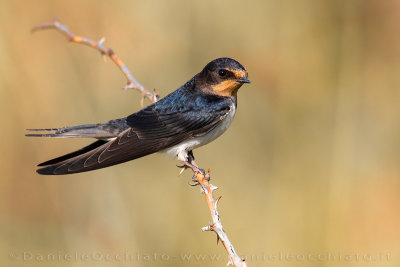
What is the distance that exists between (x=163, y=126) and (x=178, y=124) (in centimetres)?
9

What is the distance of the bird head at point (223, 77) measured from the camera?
3.44 m

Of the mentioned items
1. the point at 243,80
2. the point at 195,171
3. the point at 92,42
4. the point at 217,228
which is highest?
the point at 92,42

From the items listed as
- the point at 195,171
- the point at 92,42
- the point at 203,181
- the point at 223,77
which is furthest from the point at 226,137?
the point at 92,42

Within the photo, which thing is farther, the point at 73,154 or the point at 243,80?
the point at 243,80

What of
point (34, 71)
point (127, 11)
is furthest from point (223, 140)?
point (34, 71)

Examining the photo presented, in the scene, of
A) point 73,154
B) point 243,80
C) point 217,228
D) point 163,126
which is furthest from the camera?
point 163,126

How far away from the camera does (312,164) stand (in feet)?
14.5

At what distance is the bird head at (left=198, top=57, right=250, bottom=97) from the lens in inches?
135

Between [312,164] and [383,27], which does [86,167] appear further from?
[383,27]

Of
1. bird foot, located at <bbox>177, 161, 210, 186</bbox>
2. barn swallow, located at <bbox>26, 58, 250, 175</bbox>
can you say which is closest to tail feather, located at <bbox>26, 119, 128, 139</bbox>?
barn swallow, located at <bbox>26, 58, 250, 175</bbox>

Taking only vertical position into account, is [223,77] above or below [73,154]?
above

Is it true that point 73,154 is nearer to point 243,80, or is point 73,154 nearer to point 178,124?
point 178,124

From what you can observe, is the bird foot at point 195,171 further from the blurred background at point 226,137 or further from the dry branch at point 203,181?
the blurred background at point 226,137

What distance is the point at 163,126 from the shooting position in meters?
3.46
